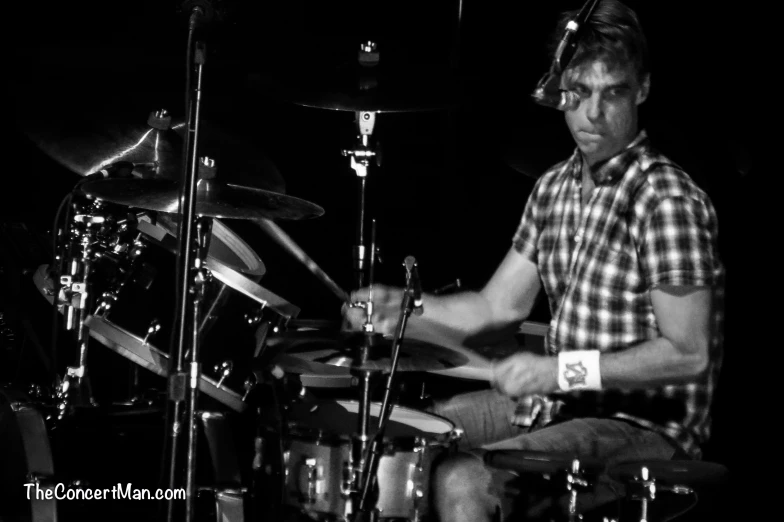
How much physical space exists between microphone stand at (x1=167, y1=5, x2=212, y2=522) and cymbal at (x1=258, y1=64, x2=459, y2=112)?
858 mm

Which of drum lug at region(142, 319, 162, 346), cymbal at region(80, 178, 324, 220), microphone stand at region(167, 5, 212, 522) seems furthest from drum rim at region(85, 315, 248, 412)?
microphone stand at region(167, 5, 212, 522)

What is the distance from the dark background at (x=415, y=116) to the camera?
9.07 feet

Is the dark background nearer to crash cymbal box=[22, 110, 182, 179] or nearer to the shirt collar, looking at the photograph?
crash cymbal box=[22, 110, 182, 179]

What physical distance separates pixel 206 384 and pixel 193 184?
3.32ft

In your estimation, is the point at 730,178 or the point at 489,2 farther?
the point at 489,2

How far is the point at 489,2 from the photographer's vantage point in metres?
3.47

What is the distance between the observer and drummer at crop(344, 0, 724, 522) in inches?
81.5

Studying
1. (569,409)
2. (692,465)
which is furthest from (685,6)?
(692,465)

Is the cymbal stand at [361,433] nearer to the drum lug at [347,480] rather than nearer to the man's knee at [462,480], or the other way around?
the drum lug at [347,480]

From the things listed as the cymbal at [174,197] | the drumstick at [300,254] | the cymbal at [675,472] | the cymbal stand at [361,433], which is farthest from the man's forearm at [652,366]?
the cymbal at [174,197]

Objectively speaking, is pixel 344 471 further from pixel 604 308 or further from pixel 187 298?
pixel 604 308

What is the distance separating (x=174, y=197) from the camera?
262cm

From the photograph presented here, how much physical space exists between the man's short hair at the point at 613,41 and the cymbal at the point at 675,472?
3.54 ft

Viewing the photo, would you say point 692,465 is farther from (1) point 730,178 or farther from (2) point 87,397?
(2) point 87,397
